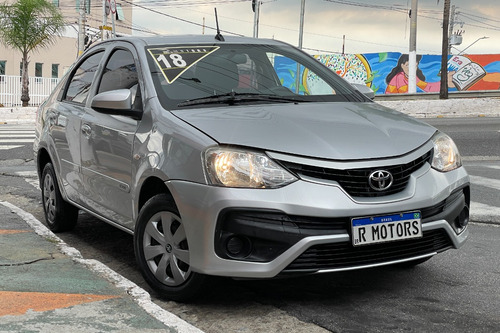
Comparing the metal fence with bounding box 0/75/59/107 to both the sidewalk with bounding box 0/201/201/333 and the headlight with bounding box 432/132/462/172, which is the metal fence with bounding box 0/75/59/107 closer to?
the sidewalk with bounding box 0/201/201/333

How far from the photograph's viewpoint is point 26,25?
29.4 meters

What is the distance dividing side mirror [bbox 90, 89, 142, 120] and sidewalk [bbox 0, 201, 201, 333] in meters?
1.03

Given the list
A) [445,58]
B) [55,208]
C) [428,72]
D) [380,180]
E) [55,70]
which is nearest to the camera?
[380,180]

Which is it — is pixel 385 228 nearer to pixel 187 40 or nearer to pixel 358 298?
pixel 358 298

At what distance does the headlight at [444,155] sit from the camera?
416 cm

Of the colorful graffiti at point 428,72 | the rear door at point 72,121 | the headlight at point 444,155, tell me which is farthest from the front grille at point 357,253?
the colorful graffiti at point 428,72

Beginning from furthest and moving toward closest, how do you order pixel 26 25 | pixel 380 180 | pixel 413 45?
1. pixel 413 45
2. pixel 26 25
3. pixel 380 180

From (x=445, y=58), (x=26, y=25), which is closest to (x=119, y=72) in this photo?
(x=26, y=25)

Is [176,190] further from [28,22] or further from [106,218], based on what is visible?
[28,22]

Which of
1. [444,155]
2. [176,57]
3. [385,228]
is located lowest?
[385,228]

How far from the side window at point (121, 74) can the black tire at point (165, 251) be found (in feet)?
2.84

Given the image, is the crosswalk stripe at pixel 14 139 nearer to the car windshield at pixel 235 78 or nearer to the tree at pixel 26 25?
the car windshield at pixel 235 78

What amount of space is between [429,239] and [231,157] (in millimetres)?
1234

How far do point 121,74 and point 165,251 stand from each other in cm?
167
